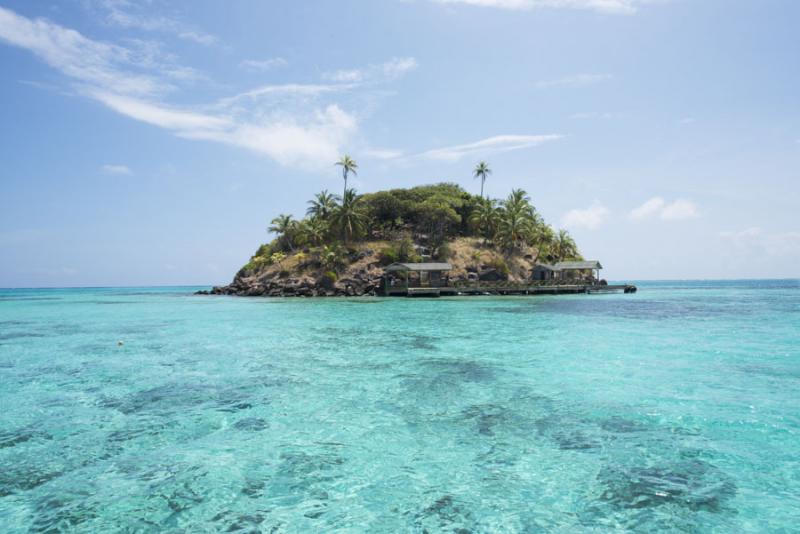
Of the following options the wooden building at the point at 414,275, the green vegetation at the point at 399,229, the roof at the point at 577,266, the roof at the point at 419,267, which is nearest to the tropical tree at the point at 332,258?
the green vegetation at the point at 399,229

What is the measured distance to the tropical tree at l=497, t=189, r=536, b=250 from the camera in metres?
65.4

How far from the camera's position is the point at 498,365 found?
14422mm

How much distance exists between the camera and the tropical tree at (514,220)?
215 ft

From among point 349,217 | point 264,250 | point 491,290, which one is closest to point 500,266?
point 491,290

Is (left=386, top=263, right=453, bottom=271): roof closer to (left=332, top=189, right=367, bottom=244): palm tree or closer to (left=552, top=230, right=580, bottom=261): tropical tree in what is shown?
(left=332, top=189, right=367, bottom=244): palm tree

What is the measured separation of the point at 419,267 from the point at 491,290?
32.1 ft

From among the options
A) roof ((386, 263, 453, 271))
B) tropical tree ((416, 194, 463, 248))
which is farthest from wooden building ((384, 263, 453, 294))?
tropical tree ((416, 194, 463, 248))

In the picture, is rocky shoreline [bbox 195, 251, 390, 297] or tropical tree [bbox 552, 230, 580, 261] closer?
rocky shoreline [bbox 195, 251, 390, 297]

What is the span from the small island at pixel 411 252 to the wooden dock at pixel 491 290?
0.44ft

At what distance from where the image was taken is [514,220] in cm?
6525

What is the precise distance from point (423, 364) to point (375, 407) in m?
4.94

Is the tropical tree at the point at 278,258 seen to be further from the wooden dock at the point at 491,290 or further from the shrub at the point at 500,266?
the shrub at the point at 500,266

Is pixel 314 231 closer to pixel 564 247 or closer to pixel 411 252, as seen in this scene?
pixel 411 252

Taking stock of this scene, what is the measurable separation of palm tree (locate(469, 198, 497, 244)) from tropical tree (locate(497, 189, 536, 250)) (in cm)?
121
